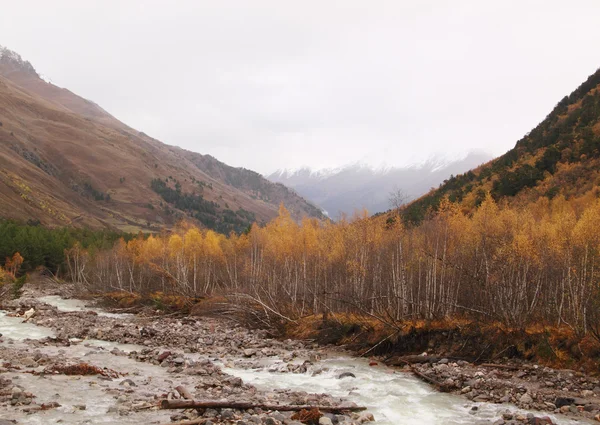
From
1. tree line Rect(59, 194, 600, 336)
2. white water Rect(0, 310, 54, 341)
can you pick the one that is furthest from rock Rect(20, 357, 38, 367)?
tree line Rect(59, 194, 600, 336)

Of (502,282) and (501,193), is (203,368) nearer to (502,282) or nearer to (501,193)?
(502,282)

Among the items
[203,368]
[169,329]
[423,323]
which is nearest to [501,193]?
[423,323]

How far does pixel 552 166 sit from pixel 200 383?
192 ft

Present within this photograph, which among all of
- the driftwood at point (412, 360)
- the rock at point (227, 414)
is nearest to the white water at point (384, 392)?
the driftwood at point (412, 360)

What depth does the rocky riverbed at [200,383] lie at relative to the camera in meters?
13.8

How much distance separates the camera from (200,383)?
18.1m

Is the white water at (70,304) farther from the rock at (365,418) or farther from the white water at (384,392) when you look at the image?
the rock at (365,418)

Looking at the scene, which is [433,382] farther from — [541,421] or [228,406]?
[228,406]

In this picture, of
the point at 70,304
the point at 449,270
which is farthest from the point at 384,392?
the point at 70,304

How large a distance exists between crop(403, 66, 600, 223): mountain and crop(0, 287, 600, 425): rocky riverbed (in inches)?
985

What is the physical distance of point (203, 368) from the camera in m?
21.2

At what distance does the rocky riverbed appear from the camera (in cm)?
1380

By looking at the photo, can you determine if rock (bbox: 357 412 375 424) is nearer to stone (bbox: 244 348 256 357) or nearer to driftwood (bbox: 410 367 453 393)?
driftwood (bbox: 410 367 453 393)

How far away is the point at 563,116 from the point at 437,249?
6373cm
